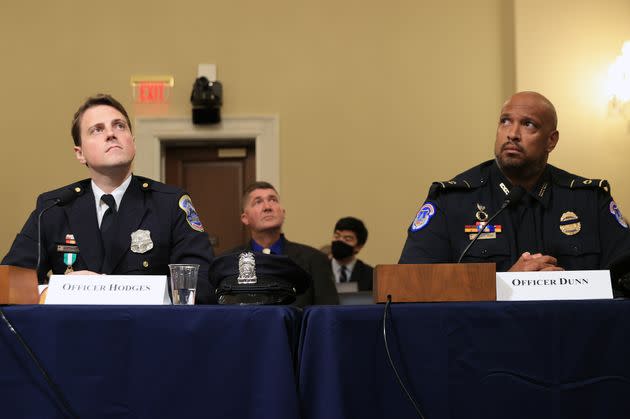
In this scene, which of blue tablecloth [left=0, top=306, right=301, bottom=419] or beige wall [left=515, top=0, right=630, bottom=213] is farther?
beige wall [left=515, top=0, right=630, bottom=213]

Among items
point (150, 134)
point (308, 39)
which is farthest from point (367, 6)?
point (150, 134)

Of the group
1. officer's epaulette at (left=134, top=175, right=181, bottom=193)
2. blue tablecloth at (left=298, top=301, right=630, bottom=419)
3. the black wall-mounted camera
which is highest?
the black wall-mounted camera

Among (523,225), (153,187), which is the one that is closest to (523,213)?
(523,225)

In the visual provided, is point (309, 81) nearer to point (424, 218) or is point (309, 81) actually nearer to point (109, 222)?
point (424, 218)

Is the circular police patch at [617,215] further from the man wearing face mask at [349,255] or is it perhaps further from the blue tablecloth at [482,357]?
the man wearing face mask at [349,255]

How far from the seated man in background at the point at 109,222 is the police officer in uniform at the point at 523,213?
2.51ft

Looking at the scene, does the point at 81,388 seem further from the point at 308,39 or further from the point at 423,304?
the point at 308,39

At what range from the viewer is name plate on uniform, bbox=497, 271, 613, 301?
1912 mm

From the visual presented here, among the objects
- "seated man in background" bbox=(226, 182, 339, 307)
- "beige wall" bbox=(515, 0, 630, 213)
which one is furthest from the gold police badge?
"beige wall" bbox=(515, 0, 630, 213)

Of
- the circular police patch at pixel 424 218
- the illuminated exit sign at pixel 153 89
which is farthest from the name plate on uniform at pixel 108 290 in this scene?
the illuminated exit sign at pixel 153 89

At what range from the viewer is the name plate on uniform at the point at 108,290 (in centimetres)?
187

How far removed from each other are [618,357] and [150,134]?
183 inches

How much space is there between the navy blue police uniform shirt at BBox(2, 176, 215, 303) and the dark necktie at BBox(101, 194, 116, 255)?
2cm

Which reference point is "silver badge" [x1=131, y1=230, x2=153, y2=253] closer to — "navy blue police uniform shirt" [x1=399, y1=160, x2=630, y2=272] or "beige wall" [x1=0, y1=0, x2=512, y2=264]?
"navy blue police uniform shirt" [x1=399, y1=160, x2=630, y2=272]
